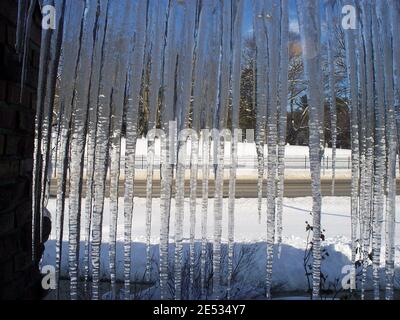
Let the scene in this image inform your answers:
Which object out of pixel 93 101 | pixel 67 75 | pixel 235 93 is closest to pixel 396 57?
pixel 235 93

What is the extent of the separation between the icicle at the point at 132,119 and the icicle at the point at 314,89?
0.73m

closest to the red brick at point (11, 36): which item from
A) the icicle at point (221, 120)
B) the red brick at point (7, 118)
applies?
the red brick at point (7, 118)

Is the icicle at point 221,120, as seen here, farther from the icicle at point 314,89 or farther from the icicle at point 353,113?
the icicle at point 353,113

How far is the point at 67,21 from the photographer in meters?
1.72

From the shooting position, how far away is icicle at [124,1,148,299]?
170cm

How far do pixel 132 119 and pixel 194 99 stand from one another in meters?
0.30

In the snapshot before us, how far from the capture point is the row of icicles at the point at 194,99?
171cm

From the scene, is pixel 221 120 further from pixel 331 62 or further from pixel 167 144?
pixel 331 62

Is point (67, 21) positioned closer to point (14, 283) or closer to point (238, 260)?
point (14, 283)

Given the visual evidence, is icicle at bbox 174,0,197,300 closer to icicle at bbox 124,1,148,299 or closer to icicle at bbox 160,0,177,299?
icicle at bbox 160,0,177,299

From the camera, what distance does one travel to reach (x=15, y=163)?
170 cm
